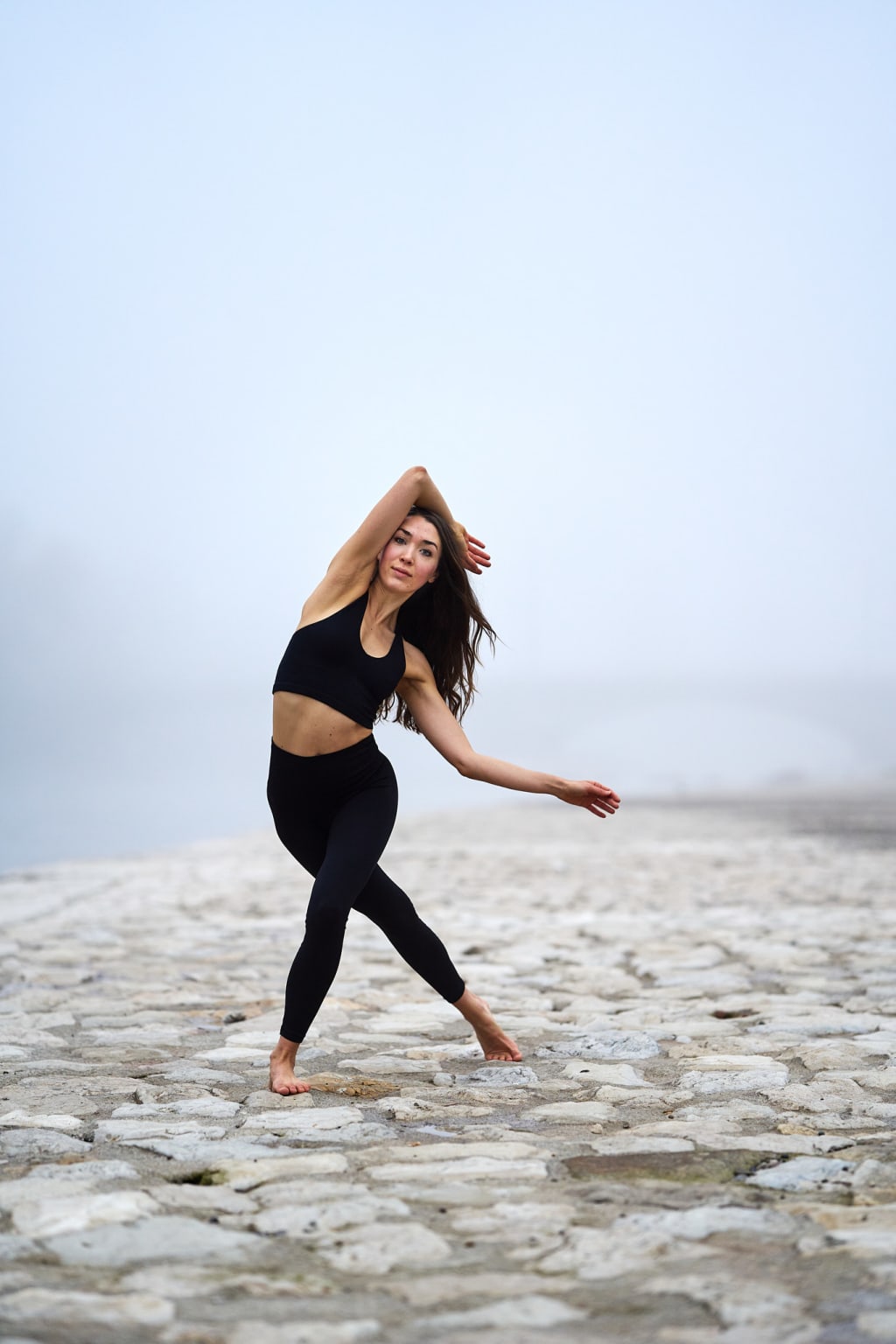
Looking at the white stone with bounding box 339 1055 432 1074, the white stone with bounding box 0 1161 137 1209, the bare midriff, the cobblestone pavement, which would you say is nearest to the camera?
the cobblestone pavement

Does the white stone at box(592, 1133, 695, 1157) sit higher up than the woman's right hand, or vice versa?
the woman's right hand

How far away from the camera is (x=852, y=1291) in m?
2.18

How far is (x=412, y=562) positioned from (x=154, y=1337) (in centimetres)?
274

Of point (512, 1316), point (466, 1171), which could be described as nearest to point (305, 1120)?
point (466, 1171)

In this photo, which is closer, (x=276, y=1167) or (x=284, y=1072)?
(x=276, y=1167)

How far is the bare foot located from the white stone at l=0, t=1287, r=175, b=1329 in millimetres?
2457

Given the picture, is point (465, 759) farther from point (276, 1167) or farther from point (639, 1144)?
point (276, 1167)

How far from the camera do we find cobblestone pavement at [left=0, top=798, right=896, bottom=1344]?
7.02ft

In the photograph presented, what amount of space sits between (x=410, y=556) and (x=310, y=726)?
2.24ft

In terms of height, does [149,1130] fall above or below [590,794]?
below

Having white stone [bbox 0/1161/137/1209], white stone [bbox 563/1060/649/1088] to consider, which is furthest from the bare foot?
white stone [bbox 0/1161/137/1209]

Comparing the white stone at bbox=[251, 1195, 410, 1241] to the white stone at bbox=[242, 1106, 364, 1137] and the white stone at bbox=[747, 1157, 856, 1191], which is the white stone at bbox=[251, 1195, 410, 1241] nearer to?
the white stone at bbox=[242, 1106, 364, 1137]

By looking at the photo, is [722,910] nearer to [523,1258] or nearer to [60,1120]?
[60,1120]

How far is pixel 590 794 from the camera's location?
4176 mm
